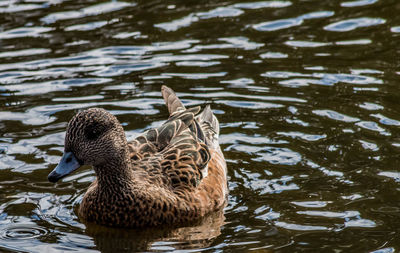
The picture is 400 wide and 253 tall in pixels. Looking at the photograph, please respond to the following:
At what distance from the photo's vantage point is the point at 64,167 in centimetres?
797

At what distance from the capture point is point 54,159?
391 inches

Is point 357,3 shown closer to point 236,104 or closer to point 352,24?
point 352,24

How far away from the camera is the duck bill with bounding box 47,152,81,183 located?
311 inches

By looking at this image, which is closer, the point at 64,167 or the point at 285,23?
the point at 64,167

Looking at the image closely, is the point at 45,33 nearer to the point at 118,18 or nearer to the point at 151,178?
the point at 118,18

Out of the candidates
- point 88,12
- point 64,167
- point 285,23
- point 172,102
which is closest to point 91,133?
point 64,167

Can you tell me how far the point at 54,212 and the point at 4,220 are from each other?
54 centimetres

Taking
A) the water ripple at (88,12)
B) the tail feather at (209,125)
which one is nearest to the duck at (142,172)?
the tail feather at (209,125)

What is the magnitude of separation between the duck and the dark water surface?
20 cm

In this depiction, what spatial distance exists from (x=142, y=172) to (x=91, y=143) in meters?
0.89

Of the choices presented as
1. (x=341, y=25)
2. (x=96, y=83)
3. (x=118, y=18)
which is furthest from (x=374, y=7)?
(x=96, y=83)

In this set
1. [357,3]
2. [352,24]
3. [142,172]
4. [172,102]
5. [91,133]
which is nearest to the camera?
[91,133]

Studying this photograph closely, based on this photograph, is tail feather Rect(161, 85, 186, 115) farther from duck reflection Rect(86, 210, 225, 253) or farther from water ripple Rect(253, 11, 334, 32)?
water ripple Rect(253, 11, 334, 32)

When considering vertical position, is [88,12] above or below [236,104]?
above
